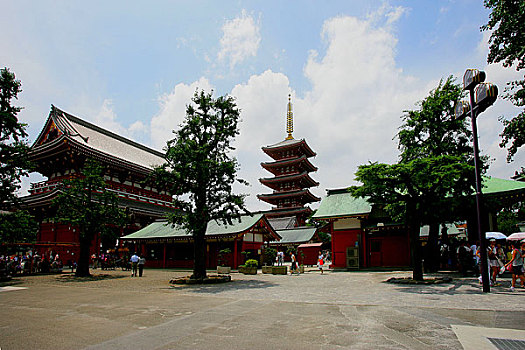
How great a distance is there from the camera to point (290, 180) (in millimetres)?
50938

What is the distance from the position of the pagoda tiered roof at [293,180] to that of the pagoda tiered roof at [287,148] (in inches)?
160

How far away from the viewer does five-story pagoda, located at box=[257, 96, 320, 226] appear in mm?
50250

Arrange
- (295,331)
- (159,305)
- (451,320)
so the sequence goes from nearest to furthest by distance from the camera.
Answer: (295,331) → (451,320) → (159,305)

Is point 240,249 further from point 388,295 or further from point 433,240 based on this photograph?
point 388,295

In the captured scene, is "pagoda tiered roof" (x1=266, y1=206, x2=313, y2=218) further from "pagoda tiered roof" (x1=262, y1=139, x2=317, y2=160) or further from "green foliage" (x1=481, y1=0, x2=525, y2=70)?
"green foliage" (x1=481, y1=0, x2=525, y2=70)

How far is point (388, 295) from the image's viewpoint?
1091 cm

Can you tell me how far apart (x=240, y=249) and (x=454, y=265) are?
15.6 meters

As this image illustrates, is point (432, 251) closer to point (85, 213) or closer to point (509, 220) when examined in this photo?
point (85, 213)

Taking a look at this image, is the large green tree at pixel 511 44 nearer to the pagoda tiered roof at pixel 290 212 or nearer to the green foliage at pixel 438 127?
the green foliage at pixel 438 127

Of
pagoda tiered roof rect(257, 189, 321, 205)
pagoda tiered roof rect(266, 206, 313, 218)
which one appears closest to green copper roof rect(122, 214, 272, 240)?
pagoda tiered roof rect(266, 206, 313, 218)

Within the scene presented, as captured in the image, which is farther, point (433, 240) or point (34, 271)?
point (34, 271)

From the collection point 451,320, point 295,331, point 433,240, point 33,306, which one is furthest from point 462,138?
point 33,306

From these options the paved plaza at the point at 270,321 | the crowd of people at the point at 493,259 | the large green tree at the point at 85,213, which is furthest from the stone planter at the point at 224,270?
the crowd of people at the point at 493,259

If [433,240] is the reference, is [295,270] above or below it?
below
